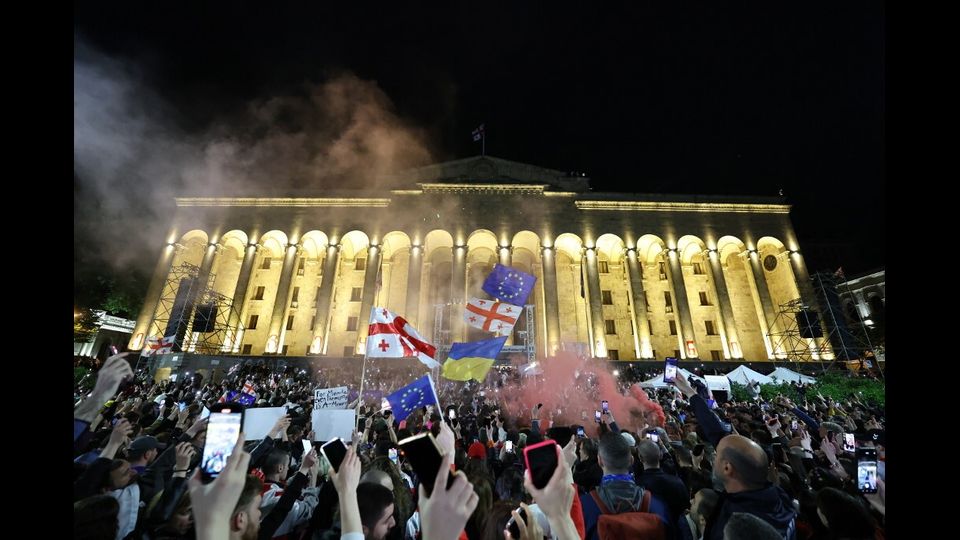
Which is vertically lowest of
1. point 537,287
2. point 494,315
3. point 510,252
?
point 494,315

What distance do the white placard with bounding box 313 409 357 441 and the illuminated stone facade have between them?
82.7 ft

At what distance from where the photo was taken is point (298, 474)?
3047 mm

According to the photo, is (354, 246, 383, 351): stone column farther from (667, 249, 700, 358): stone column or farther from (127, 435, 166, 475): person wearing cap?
(127, 435, 166, 475): person wearing cap

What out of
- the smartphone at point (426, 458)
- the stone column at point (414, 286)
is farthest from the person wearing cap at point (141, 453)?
the stone column at point (414, 286)

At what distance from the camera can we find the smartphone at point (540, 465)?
5.59ft

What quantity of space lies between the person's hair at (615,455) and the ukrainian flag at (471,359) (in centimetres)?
767

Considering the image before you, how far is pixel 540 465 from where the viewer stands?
1729mm

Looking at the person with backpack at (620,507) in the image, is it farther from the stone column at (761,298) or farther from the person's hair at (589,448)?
the stone column at (761,298)

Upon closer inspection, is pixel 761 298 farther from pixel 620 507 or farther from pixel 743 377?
pixel 620 507

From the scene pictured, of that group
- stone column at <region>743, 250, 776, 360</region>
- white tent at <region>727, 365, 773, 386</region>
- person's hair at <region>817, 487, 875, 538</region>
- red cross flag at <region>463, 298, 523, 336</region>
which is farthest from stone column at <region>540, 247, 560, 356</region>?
person's hair at <region>817, 487, 875, 538</region>

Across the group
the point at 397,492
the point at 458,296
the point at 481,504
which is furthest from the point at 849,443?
the point at 458,296

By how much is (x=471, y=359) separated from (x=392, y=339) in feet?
7.74

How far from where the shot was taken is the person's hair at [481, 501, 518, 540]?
235cm

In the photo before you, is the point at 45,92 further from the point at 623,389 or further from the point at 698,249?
the point at 698,249
